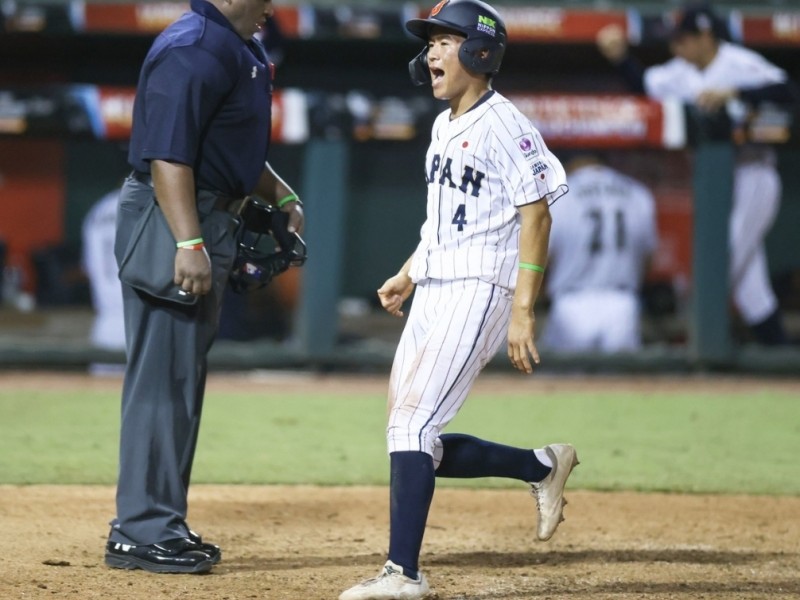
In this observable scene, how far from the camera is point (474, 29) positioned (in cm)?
321

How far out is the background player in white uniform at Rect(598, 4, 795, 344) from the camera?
24.6 feet

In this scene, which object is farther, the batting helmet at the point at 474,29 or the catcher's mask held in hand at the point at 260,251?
the catcher's mask held in hand at the point at 260,251

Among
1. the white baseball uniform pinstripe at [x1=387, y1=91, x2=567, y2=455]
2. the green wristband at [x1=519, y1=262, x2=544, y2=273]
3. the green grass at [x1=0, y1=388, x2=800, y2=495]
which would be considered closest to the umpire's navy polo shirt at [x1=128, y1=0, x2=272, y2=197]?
the white baseball uniform pinstripe at [x1=387, y1=91, x2=567, y2=455]

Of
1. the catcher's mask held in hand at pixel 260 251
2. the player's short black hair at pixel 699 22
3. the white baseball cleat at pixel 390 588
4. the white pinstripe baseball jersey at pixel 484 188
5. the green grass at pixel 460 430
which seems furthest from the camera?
the player's short black hair at pixel 699 22

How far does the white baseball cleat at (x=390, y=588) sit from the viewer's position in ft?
10.1

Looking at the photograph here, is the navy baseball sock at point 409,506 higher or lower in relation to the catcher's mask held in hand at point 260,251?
lower

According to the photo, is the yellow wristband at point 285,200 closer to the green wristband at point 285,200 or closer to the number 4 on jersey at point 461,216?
the green wristband at point 285,200

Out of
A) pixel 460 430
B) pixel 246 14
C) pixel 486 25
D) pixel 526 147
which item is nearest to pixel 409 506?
pixel 526 147

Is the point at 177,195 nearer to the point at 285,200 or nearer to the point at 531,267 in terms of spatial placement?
the point at 285,200

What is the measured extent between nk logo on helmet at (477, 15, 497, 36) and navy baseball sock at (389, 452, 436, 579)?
40.8 inches

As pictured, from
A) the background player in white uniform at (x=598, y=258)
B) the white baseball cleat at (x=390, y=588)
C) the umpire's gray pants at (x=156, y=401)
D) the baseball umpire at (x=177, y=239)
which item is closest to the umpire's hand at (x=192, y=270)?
the baseball umpire at (x=177, y=239)

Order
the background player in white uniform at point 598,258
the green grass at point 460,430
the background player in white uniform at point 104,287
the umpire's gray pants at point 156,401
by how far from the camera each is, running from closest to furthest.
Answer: the umpire's gray pants at point 156,401
the green grass at point 460,430
the background player in white uniform at point 104,287
the background player in white uniform at point 598,258

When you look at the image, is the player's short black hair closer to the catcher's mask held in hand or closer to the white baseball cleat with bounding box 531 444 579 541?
the catcher's mask held in hand

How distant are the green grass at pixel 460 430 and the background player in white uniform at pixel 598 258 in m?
0.56
